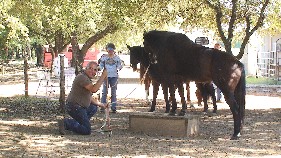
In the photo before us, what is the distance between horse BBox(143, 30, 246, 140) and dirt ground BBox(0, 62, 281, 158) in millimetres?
742

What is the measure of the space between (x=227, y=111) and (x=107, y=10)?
4.44m

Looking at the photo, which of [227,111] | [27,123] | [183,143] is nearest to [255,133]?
[183,143]

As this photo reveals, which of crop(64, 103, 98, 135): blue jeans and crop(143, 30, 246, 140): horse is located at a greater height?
crop(143, 30, 246, 140): horse

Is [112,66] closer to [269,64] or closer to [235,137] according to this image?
[235,137]

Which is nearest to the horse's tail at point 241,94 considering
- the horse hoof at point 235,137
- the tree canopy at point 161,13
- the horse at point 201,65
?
the horse at point 201,65

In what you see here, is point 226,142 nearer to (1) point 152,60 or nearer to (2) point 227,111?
(1) point 152,60

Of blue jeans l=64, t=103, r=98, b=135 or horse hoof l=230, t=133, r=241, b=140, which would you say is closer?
horse hoof l=230, t=133, r=241, b=140

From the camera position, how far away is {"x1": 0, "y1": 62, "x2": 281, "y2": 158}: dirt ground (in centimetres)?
798

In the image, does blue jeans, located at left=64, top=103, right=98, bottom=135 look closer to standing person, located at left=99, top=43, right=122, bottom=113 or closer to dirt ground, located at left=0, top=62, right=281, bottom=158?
dirt ground, located at left=0, top=62, right=281, bottom=158

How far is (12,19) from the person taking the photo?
12.8 meters

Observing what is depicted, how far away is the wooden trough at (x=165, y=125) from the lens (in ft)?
32.2

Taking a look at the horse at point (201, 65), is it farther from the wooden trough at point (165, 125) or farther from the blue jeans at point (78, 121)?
the blue jeans at point (78, 121)

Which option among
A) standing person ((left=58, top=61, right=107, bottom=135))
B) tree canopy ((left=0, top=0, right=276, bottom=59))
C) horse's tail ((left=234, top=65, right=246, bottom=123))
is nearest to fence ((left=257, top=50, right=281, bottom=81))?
tree canopy ((left=0, top=0, right=276, bottom=59))

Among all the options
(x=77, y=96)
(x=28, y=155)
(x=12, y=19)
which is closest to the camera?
(x=28, y=155)
